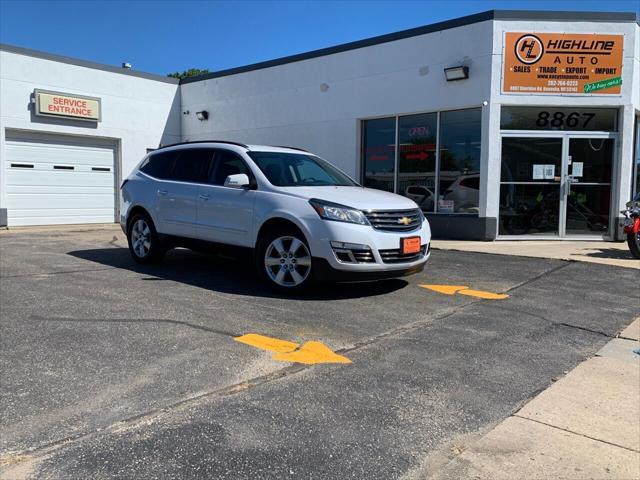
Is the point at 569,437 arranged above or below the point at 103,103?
below

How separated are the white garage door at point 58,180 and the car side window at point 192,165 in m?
9.75

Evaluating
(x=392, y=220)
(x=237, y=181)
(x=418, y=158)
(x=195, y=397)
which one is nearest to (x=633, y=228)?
Result: (x=418, y=158)

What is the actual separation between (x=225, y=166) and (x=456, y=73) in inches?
287

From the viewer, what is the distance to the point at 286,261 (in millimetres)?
6441

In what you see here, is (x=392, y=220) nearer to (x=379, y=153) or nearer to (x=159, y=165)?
(x=159, y=165)

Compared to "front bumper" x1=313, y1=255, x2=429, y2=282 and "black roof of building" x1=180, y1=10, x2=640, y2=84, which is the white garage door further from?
"front bumper" x1=313, y1=255, x2=429, y2=282

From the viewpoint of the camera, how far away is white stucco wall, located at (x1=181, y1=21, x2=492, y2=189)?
501 inches

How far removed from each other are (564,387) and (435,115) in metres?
10.3

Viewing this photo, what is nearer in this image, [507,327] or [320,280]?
[507,327]

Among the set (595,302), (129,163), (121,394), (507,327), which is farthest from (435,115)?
(121,394)

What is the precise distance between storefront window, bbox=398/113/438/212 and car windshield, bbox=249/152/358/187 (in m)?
6.19

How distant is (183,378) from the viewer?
379cm

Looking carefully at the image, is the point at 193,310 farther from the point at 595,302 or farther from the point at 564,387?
the point at 595,302

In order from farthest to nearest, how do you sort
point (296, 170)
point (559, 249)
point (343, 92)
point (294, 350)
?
point (343, 92)
point (559, 249)
point (296, 170)
point (294, 350)
